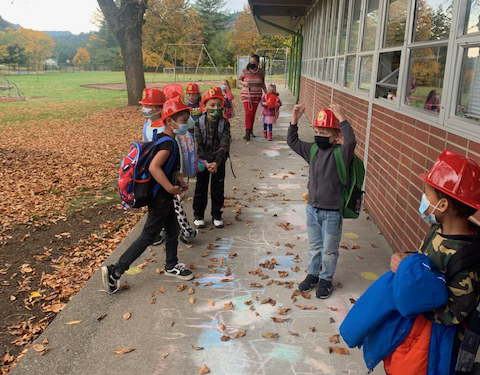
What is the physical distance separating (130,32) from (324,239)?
1800 cm

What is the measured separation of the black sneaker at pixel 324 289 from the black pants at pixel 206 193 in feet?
6.20

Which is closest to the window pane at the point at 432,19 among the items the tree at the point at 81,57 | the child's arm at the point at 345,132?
the child's arm at the point at 345,132

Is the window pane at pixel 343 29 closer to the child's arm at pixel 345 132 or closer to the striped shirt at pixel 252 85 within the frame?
the striped shirt at pixel 252 85

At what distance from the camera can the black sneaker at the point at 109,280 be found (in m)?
3.71

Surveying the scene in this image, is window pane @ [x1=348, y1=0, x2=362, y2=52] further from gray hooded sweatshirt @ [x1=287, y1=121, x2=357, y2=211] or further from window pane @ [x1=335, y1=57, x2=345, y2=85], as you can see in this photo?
gray hooded sweatshirt @ [x1=287, y1=121, x2=357, y2=211]

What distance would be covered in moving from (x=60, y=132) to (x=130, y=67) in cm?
648

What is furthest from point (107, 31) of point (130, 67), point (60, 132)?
point (60, 132)

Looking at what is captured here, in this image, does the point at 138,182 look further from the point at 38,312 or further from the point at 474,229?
the point at 474,229

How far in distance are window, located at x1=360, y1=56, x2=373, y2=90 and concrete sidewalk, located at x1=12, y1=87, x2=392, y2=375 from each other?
2.01 meters

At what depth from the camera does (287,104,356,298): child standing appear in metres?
3.34

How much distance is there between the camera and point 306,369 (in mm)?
2822

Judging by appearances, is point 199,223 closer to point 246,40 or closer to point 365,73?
point 365,73

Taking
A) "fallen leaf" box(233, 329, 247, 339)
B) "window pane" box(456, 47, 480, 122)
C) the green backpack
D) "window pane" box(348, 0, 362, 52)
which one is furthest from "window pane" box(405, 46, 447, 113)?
"window pane" box(348, 0, 362, 52)

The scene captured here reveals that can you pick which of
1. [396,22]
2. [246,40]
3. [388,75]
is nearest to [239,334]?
[388,75]
